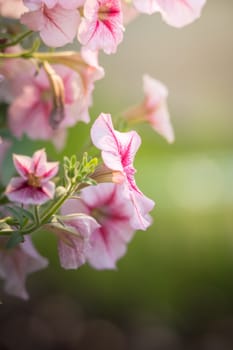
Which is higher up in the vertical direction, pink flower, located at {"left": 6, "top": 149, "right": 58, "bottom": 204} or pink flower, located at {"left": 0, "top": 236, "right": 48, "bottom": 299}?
pink flower, located at {"left": 6, "top": 149, "right": 58, "bottom": 204}

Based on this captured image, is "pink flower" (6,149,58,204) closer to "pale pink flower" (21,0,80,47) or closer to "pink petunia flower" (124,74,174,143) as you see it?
"pale pink flower" (21,0,80,47)

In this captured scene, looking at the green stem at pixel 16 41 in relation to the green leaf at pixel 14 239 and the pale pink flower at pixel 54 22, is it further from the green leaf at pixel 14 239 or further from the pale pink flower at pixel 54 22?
the green leaf at pixel 14 239

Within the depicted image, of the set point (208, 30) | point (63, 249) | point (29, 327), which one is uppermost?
point (63, 249)

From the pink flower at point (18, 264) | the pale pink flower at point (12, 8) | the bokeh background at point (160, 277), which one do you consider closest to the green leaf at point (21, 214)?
the pink flower at point (18, 264)

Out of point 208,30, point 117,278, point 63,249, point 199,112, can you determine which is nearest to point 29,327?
point 117,278

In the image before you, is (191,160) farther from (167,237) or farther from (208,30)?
(208,30)

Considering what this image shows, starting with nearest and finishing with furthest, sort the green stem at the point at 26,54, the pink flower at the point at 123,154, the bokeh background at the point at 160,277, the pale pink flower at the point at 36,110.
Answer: the pink flower at the point at 123,154, the green stem at the point at 26,54, the pale pink flower at the point at 36,110, the bokeh background at the point at 160,277

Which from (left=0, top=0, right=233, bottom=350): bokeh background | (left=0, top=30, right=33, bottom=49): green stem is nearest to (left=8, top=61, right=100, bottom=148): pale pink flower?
(left=0, top=30, right=33, bottom=49): green stem
